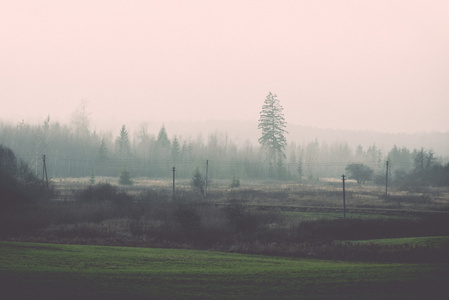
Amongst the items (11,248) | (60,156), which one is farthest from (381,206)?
(60,156)

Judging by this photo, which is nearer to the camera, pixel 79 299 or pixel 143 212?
pixel 79 299

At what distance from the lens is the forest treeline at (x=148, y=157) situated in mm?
99312

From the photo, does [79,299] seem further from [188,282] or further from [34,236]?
[34,236]

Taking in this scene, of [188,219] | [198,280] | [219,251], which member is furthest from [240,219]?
[198,280]

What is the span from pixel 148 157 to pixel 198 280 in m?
121

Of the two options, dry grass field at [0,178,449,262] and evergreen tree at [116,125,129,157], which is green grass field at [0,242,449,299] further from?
evergreen tree at [116,125,129,157]

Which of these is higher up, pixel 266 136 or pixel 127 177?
pixel 266 136

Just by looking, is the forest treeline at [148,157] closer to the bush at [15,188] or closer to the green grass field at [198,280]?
the bush at [15,188]

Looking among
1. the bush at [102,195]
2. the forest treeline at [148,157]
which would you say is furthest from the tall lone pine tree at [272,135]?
the bush at [102,195]

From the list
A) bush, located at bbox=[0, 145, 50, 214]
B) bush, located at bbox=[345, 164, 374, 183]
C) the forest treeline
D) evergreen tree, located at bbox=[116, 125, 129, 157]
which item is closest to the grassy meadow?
bush, located at bbox=[0, 145, 50, 214]

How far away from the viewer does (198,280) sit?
44.5 feet

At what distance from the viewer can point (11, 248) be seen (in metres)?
18.0

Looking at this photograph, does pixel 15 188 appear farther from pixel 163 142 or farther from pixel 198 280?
pixel 163 142

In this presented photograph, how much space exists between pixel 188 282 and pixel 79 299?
3339mm
